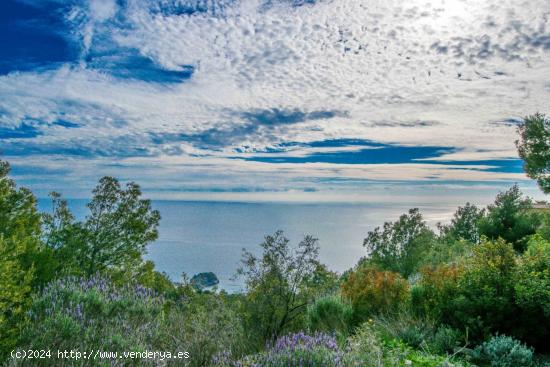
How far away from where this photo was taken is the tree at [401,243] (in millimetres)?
17109

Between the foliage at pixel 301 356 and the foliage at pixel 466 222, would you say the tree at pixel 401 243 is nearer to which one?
the foliage at pixel 466 222

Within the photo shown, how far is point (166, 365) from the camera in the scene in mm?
3998

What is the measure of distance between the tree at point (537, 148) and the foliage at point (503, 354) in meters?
22.0

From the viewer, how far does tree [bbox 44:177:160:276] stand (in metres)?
13.4

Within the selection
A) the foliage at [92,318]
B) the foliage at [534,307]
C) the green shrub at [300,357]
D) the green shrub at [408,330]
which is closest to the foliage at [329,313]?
the green shrub at [408,330]

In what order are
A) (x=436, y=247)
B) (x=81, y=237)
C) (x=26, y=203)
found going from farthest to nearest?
(x=436, y=247) < (x=81, y=237) < (x=26, y=203)

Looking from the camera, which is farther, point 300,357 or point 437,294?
point 437,294

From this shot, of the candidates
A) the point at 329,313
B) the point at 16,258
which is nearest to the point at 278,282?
the point at 329,313

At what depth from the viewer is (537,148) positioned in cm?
2417

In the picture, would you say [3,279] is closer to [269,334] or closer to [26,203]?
[269,334]

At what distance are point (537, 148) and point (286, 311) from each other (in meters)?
23.9

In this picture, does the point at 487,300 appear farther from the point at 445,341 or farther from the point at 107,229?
the point at 107,229

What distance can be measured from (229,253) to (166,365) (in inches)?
5803

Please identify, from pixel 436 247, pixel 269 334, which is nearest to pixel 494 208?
pixel 436 247
